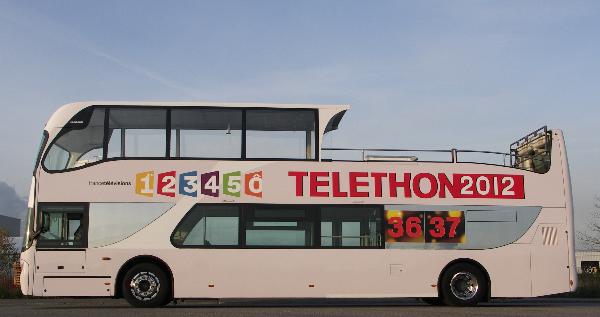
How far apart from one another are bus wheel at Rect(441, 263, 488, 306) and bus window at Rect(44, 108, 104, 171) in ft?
24.0

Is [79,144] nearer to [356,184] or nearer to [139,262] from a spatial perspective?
[139,262]

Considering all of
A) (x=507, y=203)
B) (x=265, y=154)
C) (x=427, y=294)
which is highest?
(x=265, y=154)

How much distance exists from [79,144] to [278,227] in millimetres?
4198

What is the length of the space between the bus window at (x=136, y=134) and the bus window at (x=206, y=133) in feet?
0.76

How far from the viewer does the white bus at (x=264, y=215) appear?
13.9 m

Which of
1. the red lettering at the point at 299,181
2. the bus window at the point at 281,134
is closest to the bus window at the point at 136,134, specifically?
the bus window at the point at 281,134

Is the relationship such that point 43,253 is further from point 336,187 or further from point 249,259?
point 336,187

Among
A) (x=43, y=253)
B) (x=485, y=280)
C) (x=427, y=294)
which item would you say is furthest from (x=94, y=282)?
(x=485, y=280)

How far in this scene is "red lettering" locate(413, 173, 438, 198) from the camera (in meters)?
14.7

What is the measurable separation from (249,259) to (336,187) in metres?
2.23

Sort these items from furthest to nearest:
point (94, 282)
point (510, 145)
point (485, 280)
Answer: point (510, 145), point (485, 280), point (94, 282)

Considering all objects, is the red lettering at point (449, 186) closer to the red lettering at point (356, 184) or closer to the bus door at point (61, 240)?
the red lettering at point (356, 184)

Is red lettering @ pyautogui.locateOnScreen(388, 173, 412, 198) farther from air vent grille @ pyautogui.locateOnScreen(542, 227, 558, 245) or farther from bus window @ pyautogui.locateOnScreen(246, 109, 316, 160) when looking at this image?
air vent grille @ pyautogui.locateOnScreen(542, 227, 558, 245)

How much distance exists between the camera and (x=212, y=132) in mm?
14359
